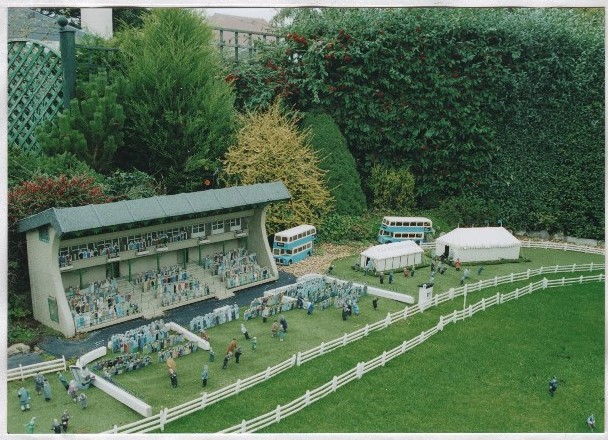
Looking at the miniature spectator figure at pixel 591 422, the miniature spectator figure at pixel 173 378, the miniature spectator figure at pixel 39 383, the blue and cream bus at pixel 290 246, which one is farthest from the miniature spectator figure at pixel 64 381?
the miniature spectator figure at pixel 591 422

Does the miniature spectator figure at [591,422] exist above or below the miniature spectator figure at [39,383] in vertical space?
below

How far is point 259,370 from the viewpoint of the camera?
1700 centimetres

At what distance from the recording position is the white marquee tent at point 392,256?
84.0 ft

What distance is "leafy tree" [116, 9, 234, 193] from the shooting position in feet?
87.5

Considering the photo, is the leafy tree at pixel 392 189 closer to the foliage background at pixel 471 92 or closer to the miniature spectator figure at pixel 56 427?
the foliage background at pixel 471 92

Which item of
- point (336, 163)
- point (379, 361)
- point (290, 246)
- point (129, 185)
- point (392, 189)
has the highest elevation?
point (336, 163)

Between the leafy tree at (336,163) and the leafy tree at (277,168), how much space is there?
1.97 metres

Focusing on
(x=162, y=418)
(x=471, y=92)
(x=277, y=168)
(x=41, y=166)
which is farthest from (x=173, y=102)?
(x=162, y=418)

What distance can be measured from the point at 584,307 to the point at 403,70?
15783 millimetres

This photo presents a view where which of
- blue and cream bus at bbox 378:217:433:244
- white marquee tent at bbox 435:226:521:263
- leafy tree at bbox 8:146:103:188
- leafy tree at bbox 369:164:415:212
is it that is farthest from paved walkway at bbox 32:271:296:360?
leafy tree at bbox 369:164:415:212

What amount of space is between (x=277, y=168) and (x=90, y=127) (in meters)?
8.11

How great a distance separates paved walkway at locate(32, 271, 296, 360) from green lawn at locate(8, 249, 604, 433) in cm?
142

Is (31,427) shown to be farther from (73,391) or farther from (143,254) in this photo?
(143,254)

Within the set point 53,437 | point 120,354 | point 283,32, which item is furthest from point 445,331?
point 283,32
